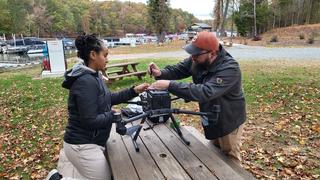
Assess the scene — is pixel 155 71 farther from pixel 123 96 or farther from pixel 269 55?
pixel 269 55

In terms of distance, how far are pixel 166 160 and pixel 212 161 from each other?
1.48 feet

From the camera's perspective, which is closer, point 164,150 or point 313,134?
point 164,150

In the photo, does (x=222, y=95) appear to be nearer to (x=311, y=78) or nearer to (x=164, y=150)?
(x=164, y=150)

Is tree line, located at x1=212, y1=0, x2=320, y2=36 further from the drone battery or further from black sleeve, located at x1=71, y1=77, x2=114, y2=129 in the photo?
black sleeve, located at x1=71, y1=77, x2=114, y2=129

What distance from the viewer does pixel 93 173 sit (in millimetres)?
3252

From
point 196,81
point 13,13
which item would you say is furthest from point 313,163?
point 13,13

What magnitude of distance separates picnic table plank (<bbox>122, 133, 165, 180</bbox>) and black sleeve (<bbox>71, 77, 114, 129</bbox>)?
20.8 inches

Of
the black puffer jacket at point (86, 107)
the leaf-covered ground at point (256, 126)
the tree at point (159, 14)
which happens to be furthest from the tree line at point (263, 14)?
the black puffer jacket at point (86, 107)

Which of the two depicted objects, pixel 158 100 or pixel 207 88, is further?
pixel 158 100

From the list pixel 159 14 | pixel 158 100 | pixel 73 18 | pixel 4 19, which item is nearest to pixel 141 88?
pixel 158 100

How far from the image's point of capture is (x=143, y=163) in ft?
10.3

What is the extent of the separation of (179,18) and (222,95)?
139m

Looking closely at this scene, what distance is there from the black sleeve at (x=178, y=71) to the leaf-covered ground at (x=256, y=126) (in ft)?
6.85

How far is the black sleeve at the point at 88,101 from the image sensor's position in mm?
3006
